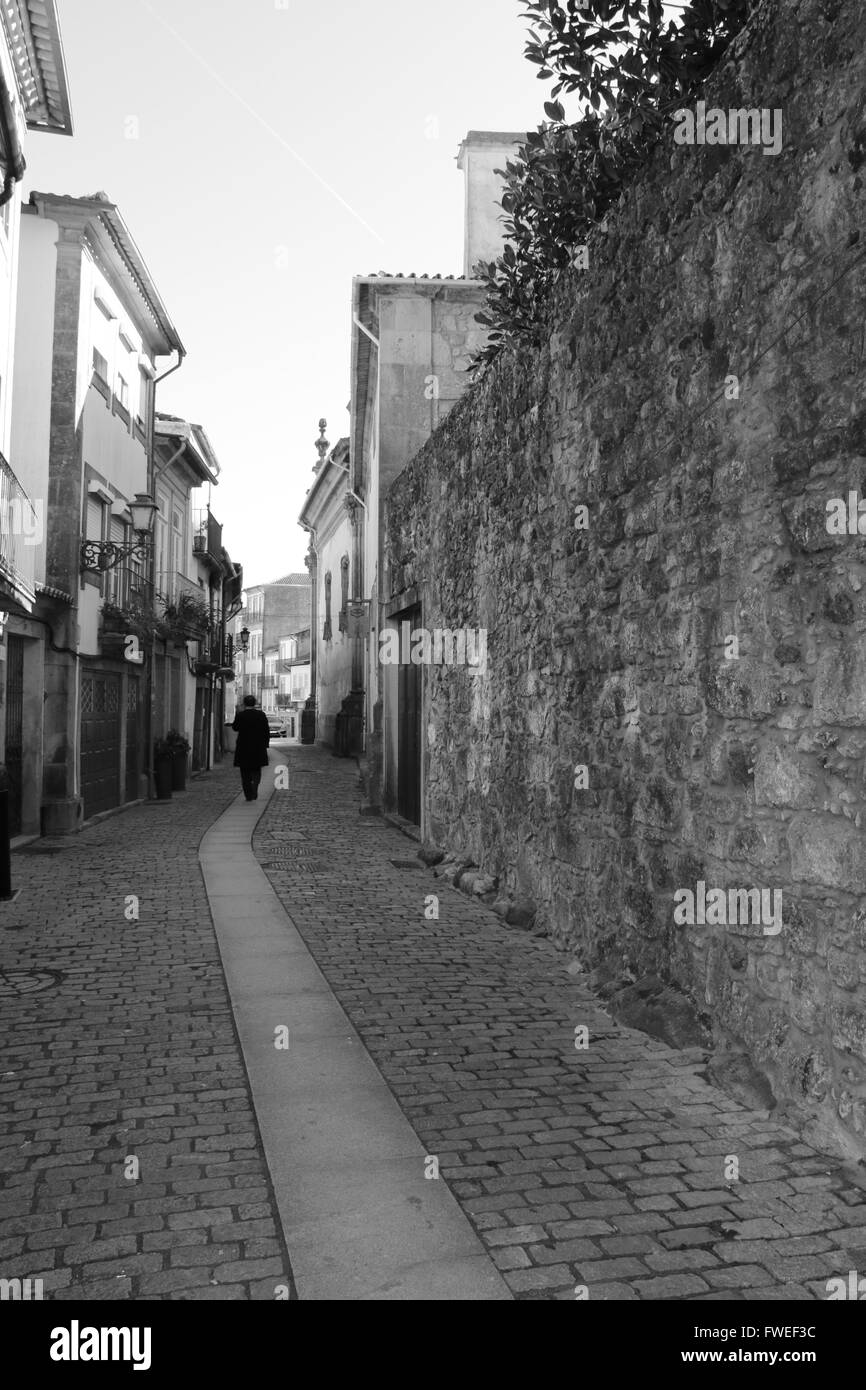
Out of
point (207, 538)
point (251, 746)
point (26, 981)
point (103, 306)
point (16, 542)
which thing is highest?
point (103, 306)

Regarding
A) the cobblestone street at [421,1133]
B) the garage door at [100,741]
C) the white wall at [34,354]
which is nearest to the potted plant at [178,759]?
the garage door at [100,741]

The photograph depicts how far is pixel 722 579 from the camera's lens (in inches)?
169

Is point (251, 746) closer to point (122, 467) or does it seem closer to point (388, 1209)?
point (122, 467)

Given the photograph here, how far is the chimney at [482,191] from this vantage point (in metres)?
16.6

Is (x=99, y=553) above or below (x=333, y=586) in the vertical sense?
below

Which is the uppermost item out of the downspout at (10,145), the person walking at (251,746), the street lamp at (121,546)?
the downspout at (10,145)

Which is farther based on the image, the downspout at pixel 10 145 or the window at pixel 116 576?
the window at pixel 116 576

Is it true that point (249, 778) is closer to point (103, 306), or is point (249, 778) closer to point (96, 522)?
point (96, 522)

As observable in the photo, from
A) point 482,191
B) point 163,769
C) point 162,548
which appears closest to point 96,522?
point 163,769

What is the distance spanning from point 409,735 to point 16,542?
4.91m

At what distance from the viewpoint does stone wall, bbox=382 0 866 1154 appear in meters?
3.44

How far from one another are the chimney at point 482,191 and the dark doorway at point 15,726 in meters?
8.80

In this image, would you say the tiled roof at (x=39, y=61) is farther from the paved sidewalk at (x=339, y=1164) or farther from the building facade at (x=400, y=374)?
the paved sidewalk at (x=339, y=1164)
